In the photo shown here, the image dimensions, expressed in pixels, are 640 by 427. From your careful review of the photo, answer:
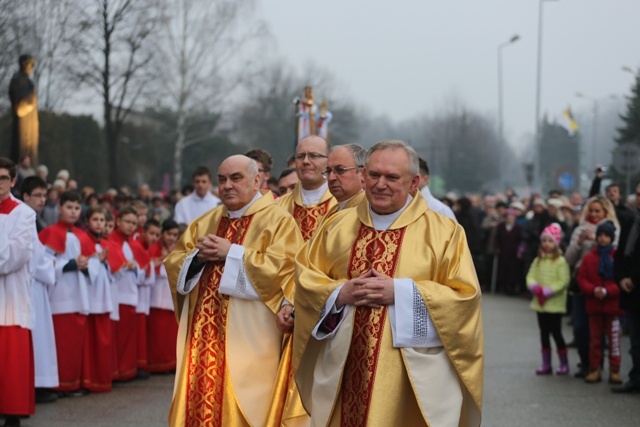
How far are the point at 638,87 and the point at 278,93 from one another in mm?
46032

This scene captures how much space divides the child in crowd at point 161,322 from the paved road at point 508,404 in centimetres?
22

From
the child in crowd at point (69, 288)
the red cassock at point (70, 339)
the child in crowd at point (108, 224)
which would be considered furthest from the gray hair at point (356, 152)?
the child in crowd at point (108, 224)

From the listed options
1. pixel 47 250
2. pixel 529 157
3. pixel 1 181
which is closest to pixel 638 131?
pixel 47 250

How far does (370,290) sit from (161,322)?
7.70 meters

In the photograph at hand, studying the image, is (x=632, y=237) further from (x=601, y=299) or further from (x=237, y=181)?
(x=237, y=181)

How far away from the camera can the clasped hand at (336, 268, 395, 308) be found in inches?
221

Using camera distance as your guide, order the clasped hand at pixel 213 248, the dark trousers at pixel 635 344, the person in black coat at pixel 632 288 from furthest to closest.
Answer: the dark trousers at pixel 635 344 < the person in black coat at pixel 632 288 < the clasped hand at pixel 213 248

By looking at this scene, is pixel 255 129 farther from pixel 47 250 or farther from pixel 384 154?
pixel 384 154

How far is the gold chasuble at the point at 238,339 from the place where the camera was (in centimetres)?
729

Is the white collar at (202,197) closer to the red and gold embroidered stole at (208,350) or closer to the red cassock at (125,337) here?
the red cassock at (125,337)

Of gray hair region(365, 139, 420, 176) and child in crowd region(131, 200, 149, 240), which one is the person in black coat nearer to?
child in crowd region(131, 200, 149, 240)

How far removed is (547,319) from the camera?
12859 millimetres

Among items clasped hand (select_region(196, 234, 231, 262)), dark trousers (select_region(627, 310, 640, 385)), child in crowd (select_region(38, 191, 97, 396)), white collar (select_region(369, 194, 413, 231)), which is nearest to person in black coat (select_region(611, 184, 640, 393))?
dark trousers (select_region(627, 310, 640, 385))

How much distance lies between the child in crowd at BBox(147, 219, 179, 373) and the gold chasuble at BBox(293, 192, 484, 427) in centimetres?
703
